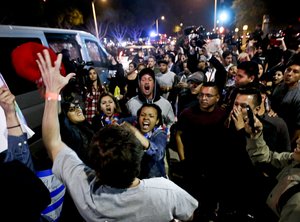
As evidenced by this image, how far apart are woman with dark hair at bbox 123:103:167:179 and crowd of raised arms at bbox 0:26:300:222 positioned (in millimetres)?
12

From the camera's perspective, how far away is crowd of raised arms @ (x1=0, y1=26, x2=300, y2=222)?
130 centimetres

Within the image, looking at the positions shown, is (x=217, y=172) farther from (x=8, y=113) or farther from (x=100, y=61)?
(x=100, y=61)

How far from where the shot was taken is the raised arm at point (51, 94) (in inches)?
52.6

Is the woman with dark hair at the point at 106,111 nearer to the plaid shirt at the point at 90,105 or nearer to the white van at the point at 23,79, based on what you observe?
the plaid shirt at the point at 90,105

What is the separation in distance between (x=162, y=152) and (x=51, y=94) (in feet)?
4.48

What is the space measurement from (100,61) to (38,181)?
6091 millimetres

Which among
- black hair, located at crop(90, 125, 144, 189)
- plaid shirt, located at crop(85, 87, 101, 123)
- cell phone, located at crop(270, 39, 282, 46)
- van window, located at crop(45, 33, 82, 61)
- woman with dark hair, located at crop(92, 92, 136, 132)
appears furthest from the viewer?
cell phone, located at crop(270, 39, 282, 46)

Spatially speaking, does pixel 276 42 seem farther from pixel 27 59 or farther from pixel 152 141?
pixel 27 59

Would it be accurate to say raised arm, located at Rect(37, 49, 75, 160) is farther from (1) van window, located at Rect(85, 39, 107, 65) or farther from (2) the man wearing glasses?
(1) van window, located at Rect(85, 39, 107, 65)

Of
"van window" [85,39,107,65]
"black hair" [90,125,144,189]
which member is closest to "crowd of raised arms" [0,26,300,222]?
"black hair" [90,125,144,189]

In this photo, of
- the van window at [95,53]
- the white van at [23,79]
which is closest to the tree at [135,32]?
the van window at [95,53]

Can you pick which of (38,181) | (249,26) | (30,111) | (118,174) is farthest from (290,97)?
(249,26)

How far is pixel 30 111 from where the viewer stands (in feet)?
12.1

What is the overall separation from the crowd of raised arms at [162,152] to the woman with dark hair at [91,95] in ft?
0.07
